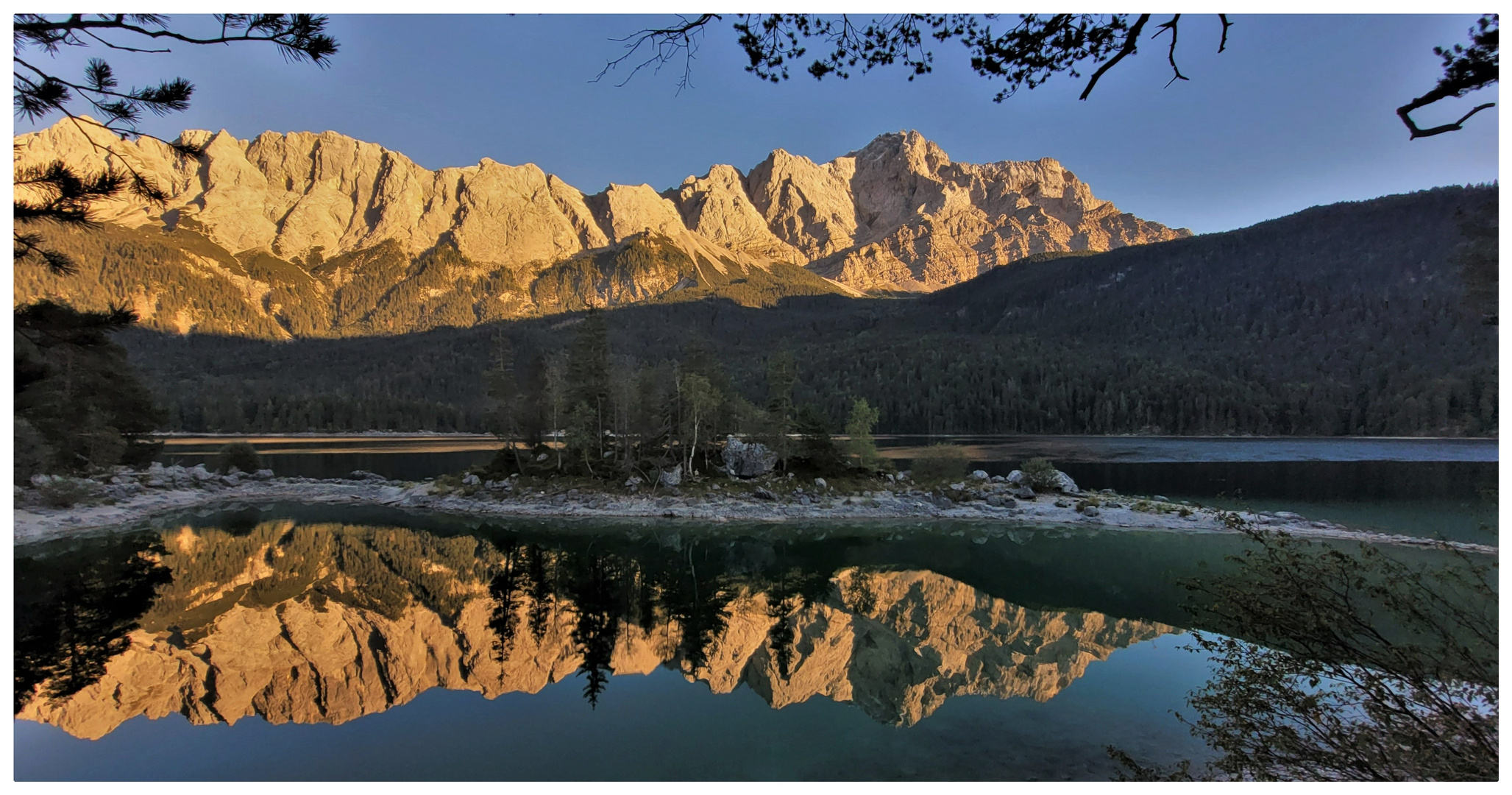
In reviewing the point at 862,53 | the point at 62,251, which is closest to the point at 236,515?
the point at 62,251

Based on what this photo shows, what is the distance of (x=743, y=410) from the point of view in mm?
35844

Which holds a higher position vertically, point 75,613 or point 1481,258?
point 1481,258

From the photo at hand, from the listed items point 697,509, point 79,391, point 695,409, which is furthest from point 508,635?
point 79,391

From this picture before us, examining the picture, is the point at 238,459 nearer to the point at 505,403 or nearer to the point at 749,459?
the point at 505,403

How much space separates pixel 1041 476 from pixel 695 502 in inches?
826

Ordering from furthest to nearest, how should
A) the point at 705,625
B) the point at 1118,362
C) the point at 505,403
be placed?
the point at 1118,362 < the point at 505,403 < the point at 705,625

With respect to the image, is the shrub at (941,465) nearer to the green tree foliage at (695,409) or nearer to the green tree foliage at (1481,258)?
the green tree foliage at (695,409)

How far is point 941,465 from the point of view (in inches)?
1452

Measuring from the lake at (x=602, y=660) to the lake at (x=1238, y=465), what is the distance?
6.44 metres

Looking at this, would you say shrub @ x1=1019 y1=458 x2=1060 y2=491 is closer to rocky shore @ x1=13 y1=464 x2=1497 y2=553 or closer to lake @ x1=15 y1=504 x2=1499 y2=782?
rocky shore @ x1=13 y1=464 x2=1497 y2=553

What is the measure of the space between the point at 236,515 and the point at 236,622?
2140cm

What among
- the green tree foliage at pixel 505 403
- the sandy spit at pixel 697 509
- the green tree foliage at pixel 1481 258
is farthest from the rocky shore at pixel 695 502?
the green tree foliage at pixel 1481 258

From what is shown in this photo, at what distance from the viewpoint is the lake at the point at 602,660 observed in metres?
9.52

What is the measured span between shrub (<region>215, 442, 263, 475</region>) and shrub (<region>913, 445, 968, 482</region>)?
48.9 meters
